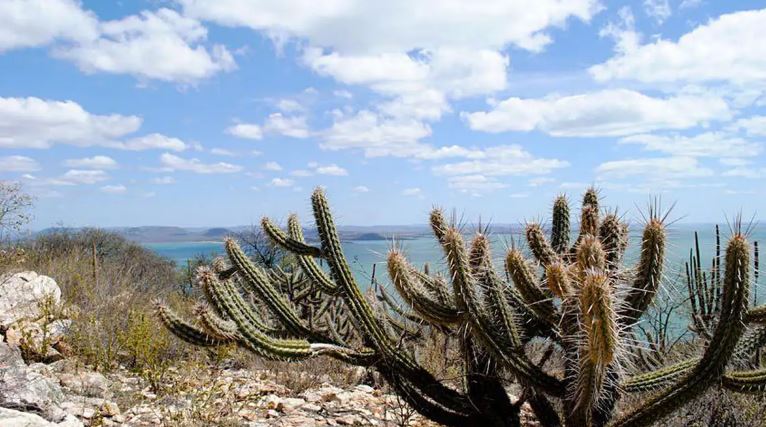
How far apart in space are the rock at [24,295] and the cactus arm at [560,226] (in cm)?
649

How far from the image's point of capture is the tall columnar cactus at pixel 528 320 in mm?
3270

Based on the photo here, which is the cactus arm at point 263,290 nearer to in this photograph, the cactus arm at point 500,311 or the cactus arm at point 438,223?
the cactus arm at point 438,223

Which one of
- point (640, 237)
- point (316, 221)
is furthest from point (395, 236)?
point (640, 237)

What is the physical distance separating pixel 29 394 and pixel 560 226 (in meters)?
4.07

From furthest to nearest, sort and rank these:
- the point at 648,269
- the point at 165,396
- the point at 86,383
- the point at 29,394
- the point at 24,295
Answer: the point at 24,295 → the point at 86,383 → the point at 165,396 → the point at 29,394 → the point at 648,269

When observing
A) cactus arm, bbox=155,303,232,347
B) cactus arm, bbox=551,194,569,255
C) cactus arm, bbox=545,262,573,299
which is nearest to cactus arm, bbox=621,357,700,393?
cactus arm, bbox=545,262,573,299

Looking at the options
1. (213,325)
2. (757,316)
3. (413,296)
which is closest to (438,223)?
(413,296)

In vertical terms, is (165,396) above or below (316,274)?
below

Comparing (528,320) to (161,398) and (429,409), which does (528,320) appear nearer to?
(429,409)

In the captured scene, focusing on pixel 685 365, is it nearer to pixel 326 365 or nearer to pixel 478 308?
pixel 478 308

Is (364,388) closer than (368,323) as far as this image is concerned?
No

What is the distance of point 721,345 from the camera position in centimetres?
335

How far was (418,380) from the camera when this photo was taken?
4199 millimetres

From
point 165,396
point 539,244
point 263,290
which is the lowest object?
point 165,396
